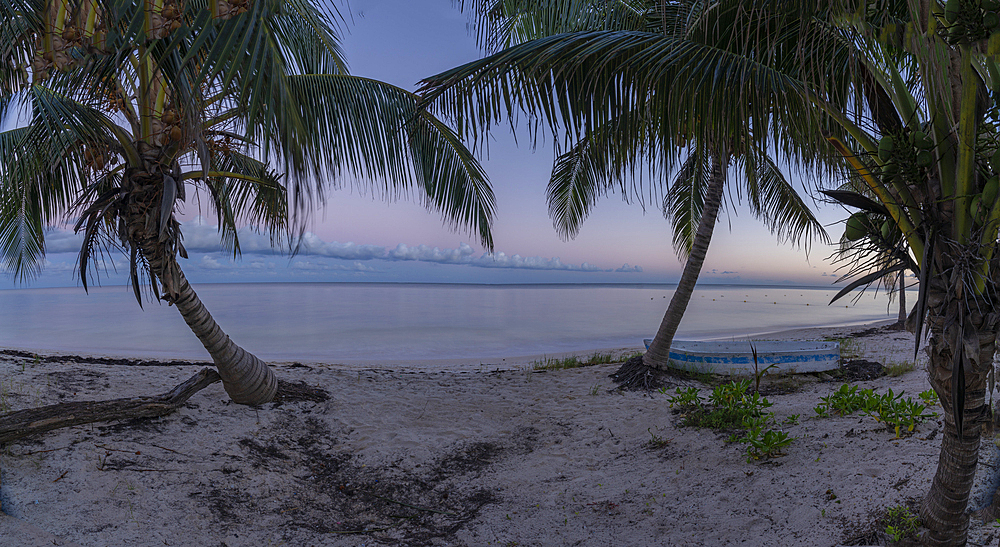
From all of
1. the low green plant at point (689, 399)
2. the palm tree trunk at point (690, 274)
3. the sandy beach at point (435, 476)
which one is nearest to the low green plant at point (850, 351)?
the sandy beach at point (435, 476)

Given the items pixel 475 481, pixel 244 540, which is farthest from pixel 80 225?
pixel 475 481

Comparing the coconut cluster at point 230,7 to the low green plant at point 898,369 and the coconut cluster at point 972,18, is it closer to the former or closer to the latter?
the coconut cluster at point 972,18

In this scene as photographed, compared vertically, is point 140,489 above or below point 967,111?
below

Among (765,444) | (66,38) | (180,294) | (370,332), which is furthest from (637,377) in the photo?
(370,332)

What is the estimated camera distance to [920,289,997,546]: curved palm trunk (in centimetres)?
176

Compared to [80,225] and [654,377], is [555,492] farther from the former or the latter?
[80,225]

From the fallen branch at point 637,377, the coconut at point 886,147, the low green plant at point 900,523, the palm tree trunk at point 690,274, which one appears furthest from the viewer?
the palm tree trunk at point 690,274

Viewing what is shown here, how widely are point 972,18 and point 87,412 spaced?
5402 mm

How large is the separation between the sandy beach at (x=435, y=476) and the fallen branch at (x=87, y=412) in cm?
8

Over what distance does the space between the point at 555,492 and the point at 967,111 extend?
10.1 feet

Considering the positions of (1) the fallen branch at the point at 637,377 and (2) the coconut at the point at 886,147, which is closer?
(2) the coconut at the point at 886,147

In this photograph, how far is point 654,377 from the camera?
6.23 meters

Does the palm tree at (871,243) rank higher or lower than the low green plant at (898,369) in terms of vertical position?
higher

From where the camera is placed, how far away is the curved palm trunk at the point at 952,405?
69.4 inches
